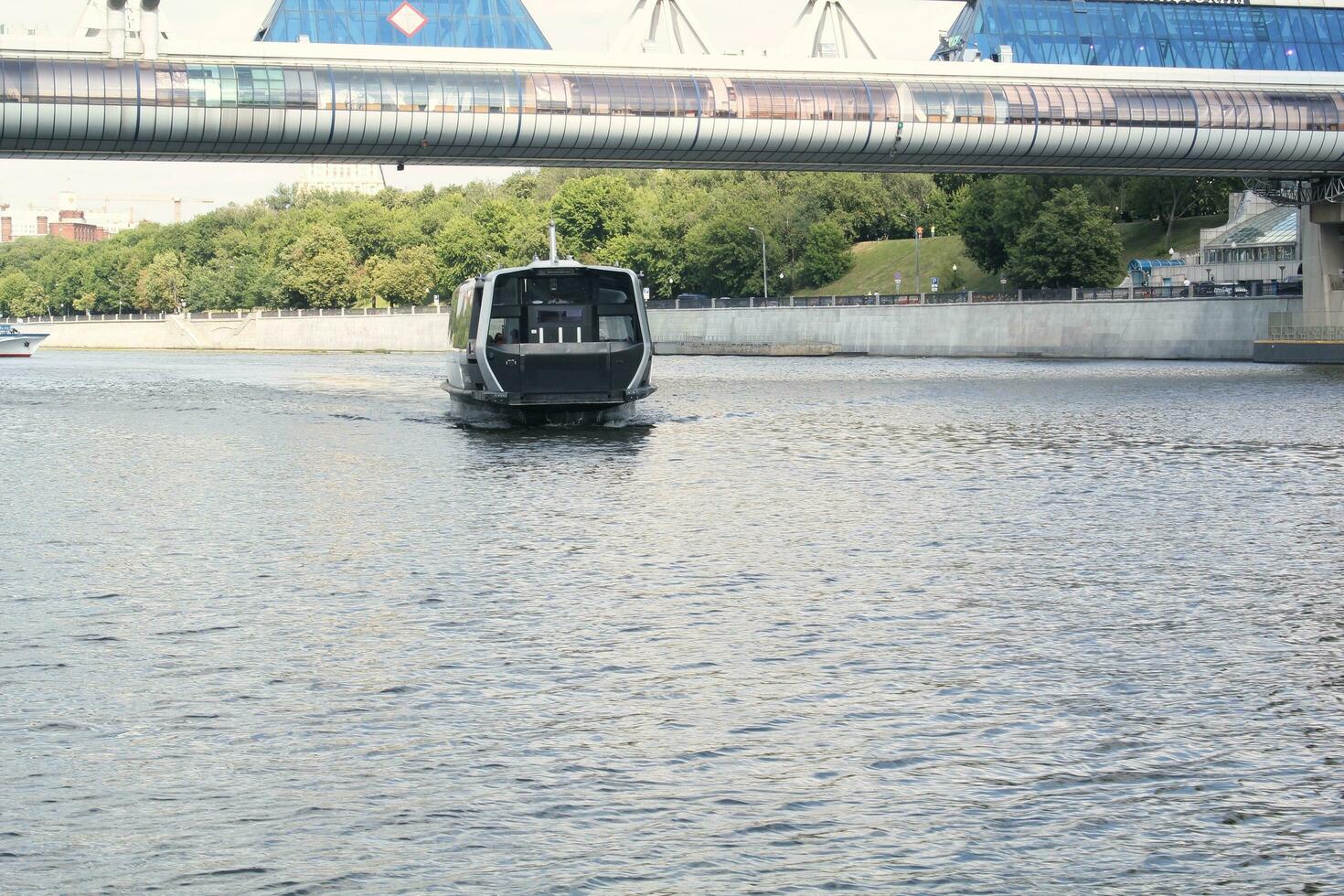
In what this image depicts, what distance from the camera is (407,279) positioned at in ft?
527

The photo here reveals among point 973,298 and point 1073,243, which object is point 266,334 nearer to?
point 973,298

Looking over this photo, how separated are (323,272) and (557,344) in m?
130

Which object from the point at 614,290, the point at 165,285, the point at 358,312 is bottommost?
the point at 614,290

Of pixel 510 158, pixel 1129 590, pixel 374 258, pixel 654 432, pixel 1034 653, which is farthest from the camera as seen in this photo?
pixel 374 258

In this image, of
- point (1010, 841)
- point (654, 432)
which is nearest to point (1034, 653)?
point (1010, 841)

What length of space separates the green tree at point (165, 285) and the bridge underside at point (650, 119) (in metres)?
136

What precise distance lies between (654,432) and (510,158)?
31.4 meters

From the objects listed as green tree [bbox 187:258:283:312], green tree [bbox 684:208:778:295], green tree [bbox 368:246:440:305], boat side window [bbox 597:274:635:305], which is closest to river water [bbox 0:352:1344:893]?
boat side window [bbox 597:274:635:305]

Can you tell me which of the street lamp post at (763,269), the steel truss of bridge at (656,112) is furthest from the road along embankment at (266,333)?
the steel truss of bridge at (656,112)

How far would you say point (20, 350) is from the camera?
125875 millimetres

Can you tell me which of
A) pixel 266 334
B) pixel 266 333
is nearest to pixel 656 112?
pixel 266 333

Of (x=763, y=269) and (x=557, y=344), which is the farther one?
(x=763, y=269)

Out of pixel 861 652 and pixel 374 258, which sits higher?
pixel 374 258

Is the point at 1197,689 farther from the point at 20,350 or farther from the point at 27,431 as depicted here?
the point at 20,350
